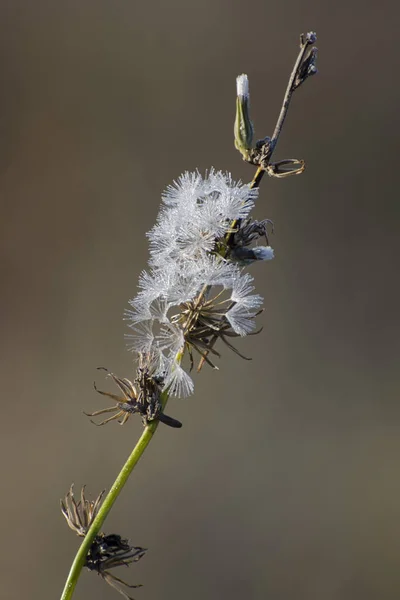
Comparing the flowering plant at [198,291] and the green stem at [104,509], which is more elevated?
the flowering plant at [198,291]

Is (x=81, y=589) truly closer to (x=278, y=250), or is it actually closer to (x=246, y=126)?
(x=278, y=250)

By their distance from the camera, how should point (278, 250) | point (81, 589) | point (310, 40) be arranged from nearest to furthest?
point (310, 40) < point (81, 589) < point (278, 250)

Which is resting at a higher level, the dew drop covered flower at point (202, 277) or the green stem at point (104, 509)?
the dew drop covered flower at point (202, 277)

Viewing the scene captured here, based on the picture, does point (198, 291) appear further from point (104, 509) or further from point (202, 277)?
point (104, 509)

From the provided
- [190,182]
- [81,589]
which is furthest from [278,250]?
[190,182]

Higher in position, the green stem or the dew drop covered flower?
the dew drop covered flower

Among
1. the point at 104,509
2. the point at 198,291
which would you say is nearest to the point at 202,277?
the point at 198,291
